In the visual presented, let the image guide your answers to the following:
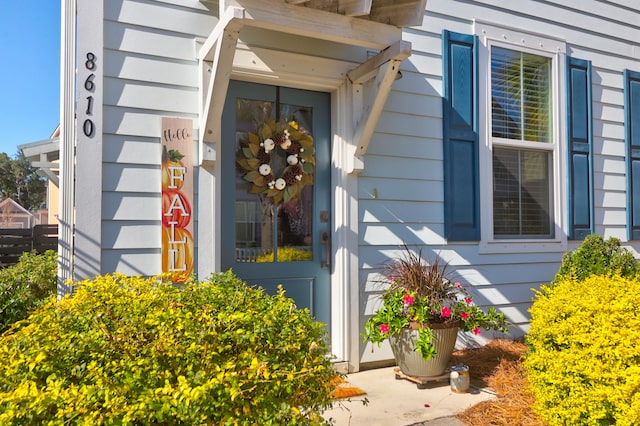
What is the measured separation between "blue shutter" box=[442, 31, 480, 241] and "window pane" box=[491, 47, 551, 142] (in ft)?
1.03

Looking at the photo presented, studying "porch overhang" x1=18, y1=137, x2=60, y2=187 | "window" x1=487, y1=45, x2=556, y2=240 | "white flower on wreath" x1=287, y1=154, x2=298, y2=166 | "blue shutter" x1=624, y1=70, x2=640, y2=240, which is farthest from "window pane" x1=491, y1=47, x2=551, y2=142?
"porch overhang" x1=18, y1=137, x2=60, y2=187

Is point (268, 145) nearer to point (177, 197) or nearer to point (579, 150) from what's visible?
point (177, 197)

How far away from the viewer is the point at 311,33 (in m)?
3.05

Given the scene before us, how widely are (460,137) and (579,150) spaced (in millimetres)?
1438

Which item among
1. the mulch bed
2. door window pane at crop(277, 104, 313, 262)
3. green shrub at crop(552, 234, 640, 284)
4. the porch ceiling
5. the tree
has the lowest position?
the mulch bed

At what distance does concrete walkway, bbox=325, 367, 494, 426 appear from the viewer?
283cm

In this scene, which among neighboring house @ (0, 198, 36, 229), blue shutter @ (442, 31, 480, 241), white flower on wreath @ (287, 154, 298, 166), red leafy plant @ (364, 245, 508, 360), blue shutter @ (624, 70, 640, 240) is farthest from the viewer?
neighboring house @ (0, 198, 36, 229)

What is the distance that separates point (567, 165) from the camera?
4715 mm

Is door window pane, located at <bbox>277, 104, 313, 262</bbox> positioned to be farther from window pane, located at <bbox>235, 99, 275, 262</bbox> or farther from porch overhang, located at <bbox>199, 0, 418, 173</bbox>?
porch overhang, located at <bbox>199, 0, 418, 173</bbox>

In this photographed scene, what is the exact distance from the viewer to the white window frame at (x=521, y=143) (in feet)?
14.1

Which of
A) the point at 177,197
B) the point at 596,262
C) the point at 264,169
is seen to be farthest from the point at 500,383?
the point at 177,197

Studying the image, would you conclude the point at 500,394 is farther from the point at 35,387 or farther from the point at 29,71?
the point at 29,71

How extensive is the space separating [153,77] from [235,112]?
59 cm

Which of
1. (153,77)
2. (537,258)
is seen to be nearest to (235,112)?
(153,77)
